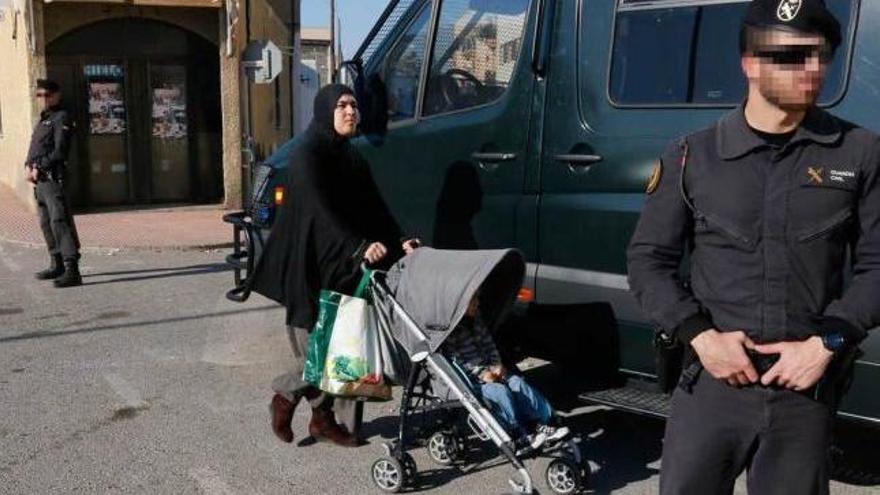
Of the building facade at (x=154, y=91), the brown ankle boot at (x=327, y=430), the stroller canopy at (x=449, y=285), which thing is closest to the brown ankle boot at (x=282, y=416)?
the brown ankle boot at (x=327, y=430)

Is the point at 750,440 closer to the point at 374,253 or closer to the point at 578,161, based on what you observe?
the point at 578,161

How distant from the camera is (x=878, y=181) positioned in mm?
2271

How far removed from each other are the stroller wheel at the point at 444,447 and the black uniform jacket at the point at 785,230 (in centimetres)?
222

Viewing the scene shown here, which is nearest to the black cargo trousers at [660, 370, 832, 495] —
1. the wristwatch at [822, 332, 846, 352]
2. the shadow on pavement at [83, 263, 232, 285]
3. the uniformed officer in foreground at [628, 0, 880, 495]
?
the uniformed officer in foreground at [628, 0, 880, 495]

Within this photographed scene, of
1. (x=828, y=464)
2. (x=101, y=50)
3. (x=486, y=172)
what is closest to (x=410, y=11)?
(x=486, y=172)

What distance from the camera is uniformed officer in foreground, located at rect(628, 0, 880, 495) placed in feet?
7.27

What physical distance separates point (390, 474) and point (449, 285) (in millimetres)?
866

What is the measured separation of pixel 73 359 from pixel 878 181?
550cm

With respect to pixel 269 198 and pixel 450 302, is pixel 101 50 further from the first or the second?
pixel 450 302

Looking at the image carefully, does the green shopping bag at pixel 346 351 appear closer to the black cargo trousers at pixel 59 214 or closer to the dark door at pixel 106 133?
the black cargo trousers at pixel 59 214

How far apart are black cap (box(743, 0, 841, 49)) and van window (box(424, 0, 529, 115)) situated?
2481 mm

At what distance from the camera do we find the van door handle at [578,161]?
14.0 feet

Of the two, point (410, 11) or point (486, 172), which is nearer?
point (486, 172)

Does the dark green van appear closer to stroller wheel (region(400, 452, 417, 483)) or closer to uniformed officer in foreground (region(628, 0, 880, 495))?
stroller wheel (region(400, 452, 417, 483))
